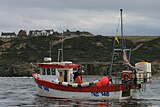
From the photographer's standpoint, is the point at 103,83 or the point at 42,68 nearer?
the point at 103,83

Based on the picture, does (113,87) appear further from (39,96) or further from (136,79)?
(39,96)

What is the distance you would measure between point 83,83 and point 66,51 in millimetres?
103472

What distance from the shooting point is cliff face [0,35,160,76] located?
13225 centimetres

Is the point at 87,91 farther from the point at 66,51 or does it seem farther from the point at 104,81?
the point at 66,51

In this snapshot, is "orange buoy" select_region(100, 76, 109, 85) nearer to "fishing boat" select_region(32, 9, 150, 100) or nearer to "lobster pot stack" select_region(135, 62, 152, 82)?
"fishing boat" select_region(32, 9, 150, 100)

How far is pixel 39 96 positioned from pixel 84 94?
7.79m

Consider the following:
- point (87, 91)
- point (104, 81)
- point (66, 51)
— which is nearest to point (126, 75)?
point (104, 81)

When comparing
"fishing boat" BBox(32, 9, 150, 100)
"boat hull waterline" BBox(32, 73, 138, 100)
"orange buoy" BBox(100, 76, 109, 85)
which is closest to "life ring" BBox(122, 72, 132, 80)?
"fishing boat" BBox(32, 9, 150, 100)

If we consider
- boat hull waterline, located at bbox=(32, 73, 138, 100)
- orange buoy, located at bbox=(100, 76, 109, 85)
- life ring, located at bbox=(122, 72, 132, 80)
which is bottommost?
boat hull waterline, located at bbox=(32, 73, 138, 100)

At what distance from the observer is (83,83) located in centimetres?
4744

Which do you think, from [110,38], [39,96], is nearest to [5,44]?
[110,38]

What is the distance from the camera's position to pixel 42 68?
52.2m

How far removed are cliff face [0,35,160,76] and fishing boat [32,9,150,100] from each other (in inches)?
2992

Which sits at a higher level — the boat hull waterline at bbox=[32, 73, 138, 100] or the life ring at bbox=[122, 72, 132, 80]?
the life ring at bbox=[122, 72, 132, 80]
